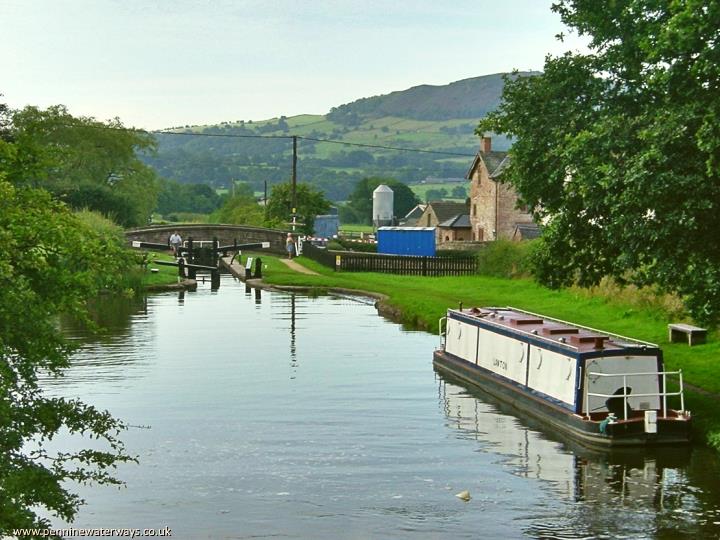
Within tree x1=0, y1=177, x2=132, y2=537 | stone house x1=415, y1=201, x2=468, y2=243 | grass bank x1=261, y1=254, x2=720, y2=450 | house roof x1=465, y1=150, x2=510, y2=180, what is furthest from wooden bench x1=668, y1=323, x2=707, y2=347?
A: stone house x1=415, y1=201, x2=468, y2=243

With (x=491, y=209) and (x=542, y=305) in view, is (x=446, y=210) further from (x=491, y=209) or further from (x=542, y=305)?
(x=542, y=305)

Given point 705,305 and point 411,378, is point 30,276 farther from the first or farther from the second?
point 411,378

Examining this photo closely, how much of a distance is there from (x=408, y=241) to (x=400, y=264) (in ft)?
77.9

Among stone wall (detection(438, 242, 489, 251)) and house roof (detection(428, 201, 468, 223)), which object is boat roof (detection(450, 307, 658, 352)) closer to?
stone wall (detection(438, 242, 489, 251))

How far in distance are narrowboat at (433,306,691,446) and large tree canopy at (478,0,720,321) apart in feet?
5.74

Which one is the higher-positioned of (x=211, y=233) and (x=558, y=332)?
(x=211, y=233)

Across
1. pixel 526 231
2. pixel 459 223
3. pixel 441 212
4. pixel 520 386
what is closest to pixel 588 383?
pixel 520 386

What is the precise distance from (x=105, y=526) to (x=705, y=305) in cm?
1231

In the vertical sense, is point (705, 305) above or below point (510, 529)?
above

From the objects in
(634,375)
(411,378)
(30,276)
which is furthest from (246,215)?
(30,276)

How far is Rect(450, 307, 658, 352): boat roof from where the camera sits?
26.2 meters

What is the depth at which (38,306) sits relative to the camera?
14.1 m

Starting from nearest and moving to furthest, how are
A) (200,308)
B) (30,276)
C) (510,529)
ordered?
(30,276) → (510,529) → (200,308)

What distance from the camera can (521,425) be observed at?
91.2 feet
